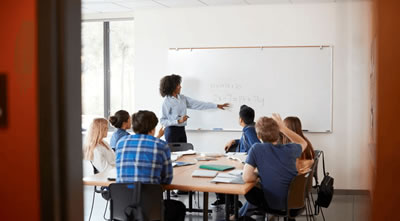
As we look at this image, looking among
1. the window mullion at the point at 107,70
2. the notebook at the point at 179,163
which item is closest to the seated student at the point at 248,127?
the notebook at the point at 179,163

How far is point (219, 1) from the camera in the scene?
5848 millimetres

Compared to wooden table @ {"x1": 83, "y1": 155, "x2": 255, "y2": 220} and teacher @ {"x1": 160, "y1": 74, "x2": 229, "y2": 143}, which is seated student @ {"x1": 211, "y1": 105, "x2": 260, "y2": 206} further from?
teacher @ {"x1": 160, "y1": 74, "x2": 229, "y2": 143}

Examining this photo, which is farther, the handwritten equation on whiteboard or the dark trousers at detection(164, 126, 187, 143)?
the handwritten equation on whiteboard

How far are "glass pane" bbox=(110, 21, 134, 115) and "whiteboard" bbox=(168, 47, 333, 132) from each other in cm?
85

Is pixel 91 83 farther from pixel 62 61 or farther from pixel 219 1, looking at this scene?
pixel 62 61

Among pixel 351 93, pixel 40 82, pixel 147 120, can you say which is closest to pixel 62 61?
pixel 40 82

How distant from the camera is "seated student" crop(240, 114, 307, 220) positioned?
133 inches

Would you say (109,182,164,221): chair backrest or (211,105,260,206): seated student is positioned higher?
(211,105,260,206): seated student

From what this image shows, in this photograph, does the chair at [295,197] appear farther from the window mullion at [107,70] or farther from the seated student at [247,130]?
the window mullion at [107,70]

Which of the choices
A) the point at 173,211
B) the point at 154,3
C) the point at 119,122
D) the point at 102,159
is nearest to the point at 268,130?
the point at 173,211

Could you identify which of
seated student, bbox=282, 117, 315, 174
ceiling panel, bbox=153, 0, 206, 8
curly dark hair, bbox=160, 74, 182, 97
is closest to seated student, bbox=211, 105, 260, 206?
seated student, bbox=282, 117, 315, 174

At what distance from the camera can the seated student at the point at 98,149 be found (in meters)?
4.08

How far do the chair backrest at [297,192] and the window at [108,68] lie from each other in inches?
151

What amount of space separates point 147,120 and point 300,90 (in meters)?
3.23
